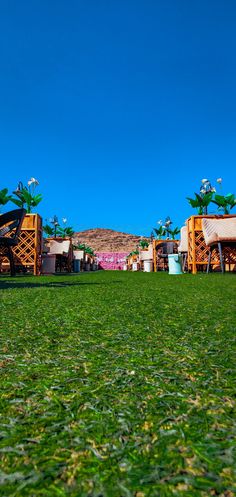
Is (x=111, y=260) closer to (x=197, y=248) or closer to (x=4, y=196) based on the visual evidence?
(x=4, y=196)

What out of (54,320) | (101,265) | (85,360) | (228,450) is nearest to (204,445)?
(228,450)

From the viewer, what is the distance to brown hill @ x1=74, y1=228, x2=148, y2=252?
42425 mm

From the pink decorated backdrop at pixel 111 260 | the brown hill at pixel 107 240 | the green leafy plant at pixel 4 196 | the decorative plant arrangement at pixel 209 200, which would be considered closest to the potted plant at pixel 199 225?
the decorative plant arrangement at pixel 209 200

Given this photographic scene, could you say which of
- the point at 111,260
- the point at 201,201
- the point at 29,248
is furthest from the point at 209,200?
the point at 111,260

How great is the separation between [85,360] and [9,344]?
0.84ft

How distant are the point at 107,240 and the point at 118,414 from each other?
46.3 meters

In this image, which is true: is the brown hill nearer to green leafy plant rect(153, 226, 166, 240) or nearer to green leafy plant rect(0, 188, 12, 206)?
green leafy plant rect(153, 226, 166, 240)

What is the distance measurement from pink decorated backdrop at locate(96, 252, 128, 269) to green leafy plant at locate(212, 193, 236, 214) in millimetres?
25363

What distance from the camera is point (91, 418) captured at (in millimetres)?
437

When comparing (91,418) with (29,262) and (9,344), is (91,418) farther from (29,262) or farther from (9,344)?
(29,262)

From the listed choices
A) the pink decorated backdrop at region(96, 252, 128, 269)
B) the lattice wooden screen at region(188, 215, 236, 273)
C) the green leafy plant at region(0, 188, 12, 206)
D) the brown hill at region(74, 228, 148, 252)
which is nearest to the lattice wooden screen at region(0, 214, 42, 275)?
the green leafy plant at region(0, 188, 12, 206)

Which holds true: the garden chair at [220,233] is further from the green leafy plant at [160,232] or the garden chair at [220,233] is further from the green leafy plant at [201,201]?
the green leafy plant at [160,232]

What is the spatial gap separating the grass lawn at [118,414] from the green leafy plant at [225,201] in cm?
720

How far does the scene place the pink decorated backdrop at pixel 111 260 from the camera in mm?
33666
